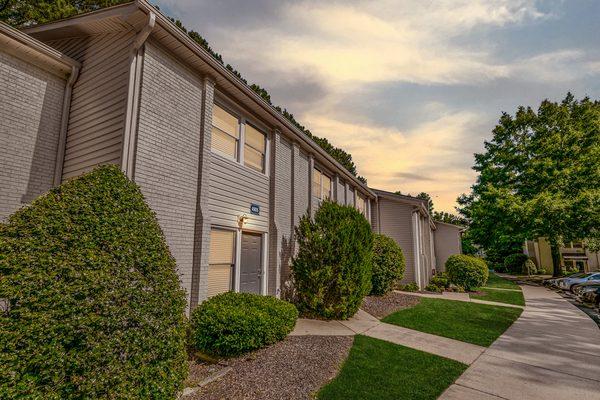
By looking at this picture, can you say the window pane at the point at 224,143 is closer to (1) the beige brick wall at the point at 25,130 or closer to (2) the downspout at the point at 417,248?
(1) the beige brick wall at the point at 25,130

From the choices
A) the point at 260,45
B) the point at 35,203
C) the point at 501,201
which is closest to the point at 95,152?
the point at 35,203

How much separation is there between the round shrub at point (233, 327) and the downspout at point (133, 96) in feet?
10.2

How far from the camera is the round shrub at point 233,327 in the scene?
19.6 ft

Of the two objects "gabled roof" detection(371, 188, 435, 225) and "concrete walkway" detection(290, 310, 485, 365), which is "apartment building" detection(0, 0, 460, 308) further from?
"gabled roof" detection(371, 188, 435, 225)

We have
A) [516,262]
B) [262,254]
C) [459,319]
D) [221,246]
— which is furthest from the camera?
[516,262]

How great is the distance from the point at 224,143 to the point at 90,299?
5939 millimetres

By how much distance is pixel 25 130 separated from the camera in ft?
21.8

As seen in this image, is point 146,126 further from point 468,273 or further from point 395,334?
point 468,273

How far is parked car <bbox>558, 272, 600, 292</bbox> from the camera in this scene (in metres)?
20.6

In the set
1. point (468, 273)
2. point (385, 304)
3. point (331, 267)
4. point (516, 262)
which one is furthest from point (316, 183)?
point (516, 262)

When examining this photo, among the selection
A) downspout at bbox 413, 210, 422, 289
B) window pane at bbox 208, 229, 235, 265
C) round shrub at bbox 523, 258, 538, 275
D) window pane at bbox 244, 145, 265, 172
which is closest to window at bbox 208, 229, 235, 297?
window pane at bbox 208, 229, 235, 265

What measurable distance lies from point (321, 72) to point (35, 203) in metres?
7.77

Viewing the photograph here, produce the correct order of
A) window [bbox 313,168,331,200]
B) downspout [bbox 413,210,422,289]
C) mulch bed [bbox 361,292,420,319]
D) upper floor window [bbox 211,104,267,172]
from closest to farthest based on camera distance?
upper floor window [bbox 211,104,267,172]
mulch bed [bbox 361,292,420,319]
window [bbox 313,168,331,200]
downspout [bbox 413,210,422,289]

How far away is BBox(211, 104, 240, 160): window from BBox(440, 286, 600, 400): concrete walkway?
7370mm
